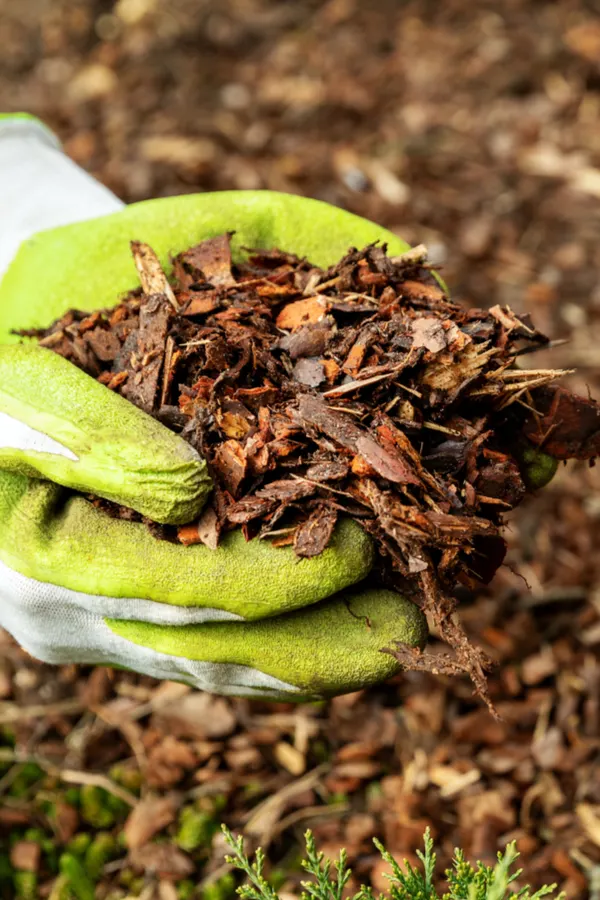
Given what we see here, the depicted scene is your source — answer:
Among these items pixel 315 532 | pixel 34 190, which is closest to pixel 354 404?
pixel 315 532

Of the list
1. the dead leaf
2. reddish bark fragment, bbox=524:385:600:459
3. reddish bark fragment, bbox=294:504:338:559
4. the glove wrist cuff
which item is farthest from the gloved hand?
the dead leaf

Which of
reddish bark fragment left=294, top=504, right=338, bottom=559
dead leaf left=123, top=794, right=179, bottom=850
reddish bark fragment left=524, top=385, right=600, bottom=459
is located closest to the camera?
reddish bark fragment left=294, top=504, right=338, bottom=559

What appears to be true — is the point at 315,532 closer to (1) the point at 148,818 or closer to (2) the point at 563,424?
(2) the point at 563,424

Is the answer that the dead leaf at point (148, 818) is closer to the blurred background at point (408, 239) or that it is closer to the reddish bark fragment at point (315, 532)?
the blurred background at point (408, 239)

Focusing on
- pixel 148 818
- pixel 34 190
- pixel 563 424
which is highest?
pixel 34 190

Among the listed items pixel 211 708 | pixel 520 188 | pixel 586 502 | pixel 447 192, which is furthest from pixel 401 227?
pixel 211 708

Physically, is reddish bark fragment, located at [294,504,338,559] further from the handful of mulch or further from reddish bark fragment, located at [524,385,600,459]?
reddish bark fragment, located at [524,385,600,459]
